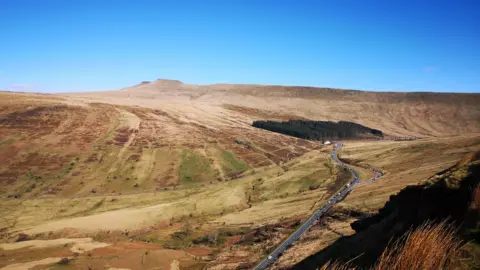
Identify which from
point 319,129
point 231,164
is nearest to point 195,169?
point 231,164

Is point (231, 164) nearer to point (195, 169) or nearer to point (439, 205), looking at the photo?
point (195, 169)

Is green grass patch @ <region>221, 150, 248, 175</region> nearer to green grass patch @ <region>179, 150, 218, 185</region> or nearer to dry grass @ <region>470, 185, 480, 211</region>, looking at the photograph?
green grass patch @ <region>179, 150, 218, 185</region>

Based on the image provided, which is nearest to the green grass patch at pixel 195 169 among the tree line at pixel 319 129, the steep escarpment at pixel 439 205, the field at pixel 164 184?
the field at pixel 164 184

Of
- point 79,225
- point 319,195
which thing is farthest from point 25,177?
point 319,195

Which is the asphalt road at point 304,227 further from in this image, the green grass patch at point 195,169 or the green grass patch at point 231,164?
the green grass patch at point 195,169

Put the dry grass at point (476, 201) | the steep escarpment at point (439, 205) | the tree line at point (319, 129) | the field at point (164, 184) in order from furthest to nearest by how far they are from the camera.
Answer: the tree line at point (319, 129) → the field at point (164, 184) → the steep escarpment at point (439, 205) → the dry grass at point (476, 201)

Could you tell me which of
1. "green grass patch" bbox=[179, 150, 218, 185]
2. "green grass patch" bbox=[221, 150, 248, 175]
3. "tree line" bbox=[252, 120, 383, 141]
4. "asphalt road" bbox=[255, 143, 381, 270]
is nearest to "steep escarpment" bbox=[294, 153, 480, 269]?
"asphalt road" bbox=[255, 143, 381, 270]

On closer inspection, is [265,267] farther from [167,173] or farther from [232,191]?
[167,173]
